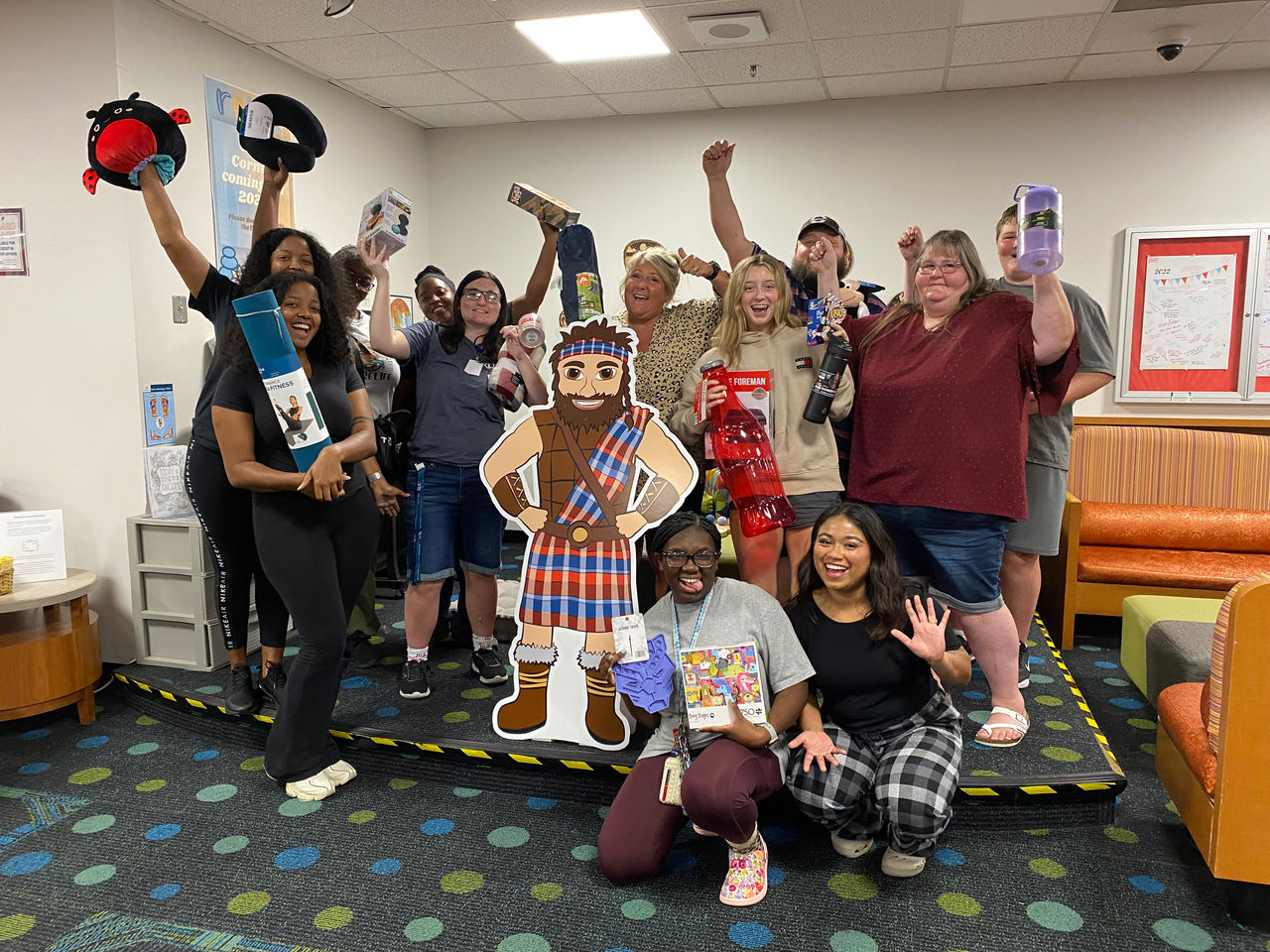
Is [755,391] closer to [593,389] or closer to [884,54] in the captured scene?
[593,389]

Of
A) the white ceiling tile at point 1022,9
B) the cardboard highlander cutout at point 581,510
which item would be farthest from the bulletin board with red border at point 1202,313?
the cardboard highlander cutout at point 581,510

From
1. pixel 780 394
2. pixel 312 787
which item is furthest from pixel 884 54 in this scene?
pixel 312 787

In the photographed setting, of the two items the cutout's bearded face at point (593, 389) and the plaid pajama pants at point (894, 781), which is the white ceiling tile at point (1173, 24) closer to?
the cutout's bearded face at point (593, 389)

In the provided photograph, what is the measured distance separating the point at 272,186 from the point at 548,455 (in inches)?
49.3

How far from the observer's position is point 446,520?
3.04m

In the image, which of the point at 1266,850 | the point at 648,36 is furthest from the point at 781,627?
the point at 648,36

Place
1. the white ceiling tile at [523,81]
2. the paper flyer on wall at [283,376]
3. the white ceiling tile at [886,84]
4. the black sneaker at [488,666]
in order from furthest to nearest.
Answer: the white ceiling tile at [886,84], the white ceiling tile at [523,81], the black sneaker at [488,666], the paper flyer on wall at [283,376]

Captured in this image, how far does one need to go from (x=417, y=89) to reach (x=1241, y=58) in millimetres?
4364

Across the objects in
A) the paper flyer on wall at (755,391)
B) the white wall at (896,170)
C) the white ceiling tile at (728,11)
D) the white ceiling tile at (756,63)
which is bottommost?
the paper flyer on wall at (755,391)

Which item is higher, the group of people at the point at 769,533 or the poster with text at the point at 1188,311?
the poster with text at the point at 1188,311

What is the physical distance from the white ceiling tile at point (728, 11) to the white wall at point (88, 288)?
6.73 feet

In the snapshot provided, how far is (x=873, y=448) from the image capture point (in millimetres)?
2539

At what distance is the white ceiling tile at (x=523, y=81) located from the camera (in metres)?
4.81

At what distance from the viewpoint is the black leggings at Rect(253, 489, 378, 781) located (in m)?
2.46
